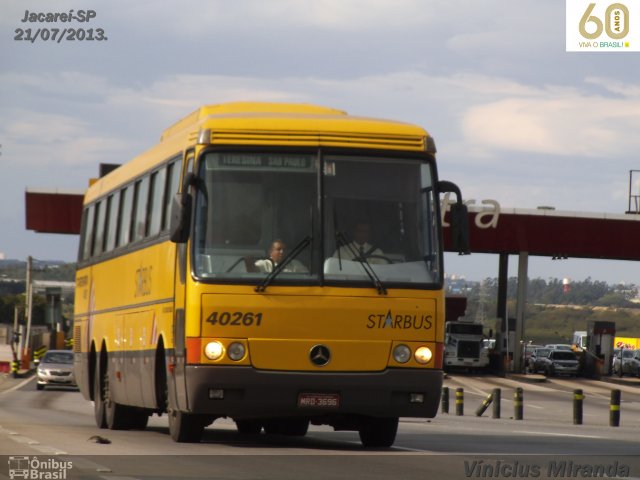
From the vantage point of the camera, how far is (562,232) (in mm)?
69250

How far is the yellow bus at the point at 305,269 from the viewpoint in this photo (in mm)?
14180

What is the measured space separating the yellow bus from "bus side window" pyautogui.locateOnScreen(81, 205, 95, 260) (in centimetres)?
733

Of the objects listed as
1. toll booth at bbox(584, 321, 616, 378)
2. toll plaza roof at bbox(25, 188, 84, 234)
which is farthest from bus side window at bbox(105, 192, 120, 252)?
toll booth at bbox(584, 321, 616, 378)

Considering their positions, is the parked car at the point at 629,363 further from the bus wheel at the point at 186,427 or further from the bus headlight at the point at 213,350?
the bus headlight at the point at 213,350

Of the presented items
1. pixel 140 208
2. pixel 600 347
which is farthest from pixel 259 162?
pixel 600 347

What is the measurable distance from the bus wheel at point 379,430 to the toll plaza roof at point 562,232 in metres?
51.3

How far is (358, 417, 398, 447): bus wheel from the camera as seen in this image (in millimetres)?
16016

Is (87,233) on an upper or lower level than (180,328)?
upper

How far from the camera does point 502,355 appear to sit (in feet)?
253

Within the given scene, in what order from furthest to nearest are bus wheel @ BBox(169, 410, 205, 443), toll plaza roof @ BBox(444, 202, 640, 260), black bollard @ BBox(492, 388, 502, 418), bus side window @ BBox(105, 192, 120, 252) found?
toll plaza roof @ BBox(444, 202, 640, 260)
black bollard @ BBox(492, 388, 502, 418)
bus side window @ BBox(105, 192, 120, 252)
bus wheel @ BBox(169, 410, 205, 443)

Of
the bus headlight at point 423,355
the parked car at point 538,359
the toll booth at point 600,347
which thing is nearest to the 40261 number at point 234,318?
the bus headlight at point 423,355

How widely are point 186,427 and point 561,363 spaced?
62.0 meters
